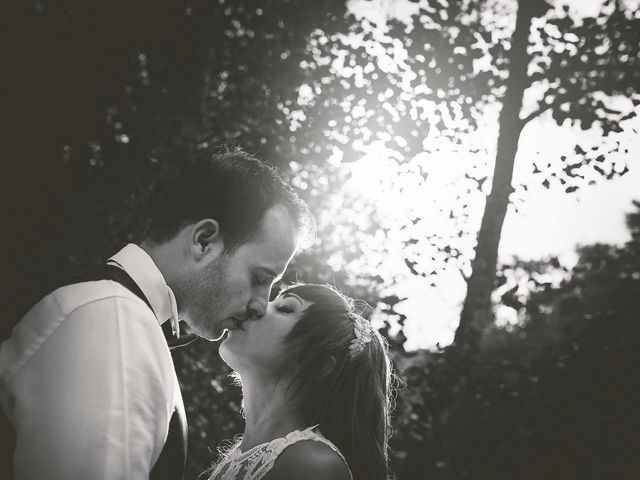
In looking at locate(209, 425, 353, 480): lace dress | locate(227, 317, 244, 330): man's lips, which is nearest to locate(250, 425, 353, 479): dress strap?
locate(209, 425, 353, 480): lace dress

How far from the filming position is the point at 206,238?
2307 mm

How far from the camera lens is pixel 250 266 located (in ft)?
7.88

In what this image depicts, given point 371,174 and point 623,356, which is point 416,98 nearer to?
point 371,174

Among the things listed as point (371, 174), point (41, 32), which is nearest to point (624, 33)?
point (371, 174)

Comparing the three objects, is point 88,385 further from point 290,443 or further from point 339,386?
point 339,386

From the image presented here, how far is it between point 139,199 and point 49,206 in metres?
0.92

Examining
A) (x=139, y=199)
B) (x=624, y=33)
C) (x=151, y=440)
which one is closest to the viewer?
(x=151, y=440)

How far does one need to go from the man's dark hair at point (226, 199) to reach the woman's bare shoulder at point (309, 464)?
1.19 meters

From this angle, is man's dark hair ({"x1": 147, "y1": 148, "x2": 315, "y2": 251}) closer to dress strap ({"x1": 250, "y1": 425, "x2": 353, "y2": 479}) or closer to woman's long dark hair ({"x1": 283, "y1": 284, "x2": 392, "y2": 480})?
woman's long dark hair ({"x1": 283, "y1": 284, "x2": 392, "y2": 480})

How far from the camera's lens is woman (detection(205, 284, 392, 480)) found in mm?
3367

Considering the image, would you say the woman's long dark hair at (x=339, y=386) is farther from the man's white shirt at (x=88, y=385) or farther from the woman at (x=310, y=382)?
the man's white shirt at (x=88, y=385)

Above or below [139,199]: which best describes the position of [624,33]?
above

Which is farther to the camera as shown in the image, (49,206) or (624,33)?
(624,33)

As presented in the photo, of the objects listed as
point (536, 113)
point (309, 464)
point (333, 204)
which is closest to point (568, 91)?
point (536, 113)
